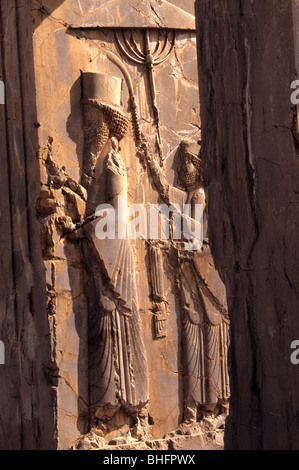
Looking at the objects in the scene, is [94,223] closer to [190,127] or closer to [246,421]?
[190,127]

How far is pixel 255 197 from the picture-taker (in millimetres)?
3898

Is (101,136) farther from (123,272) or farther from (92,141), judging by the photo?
(123,272)

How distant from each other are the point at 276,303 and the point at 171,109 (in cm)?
503

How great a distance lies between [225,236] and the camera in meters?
4.03

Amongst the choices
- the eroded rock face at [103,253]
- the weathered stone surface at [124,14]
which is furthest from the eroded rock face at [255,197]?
the weathered stone surface at [124,14]

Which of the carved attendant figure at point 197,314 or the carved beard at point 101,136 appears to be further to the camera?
the carved attendant figure at point 197,314

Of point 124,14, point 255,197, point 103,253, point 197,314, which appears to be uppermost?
point 124,14

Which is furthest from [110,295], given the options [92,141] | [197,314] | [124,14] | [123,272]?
[124,14]

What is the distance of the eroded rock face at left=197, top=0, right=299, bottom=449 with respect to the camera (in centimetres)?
375

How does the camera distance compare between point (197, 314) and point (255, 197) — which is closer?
point (255, 197)

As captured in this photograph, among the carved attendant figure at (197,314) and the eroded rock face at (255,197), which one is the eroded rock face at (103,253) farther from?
the eroded rock face at (255,197)

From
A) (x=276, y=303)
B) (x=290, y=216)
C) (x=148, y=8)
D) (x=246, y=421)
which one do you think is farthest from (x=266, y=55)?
(x=148, y=8)

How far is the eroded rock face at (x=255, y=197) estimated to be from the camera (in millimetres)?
3752

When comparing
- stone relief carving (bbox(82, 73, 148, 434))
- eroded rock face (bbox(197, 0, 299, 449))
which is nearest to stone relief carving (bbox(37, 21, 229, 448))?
stone relief carving (bbox(82, 73, 148, 434))
